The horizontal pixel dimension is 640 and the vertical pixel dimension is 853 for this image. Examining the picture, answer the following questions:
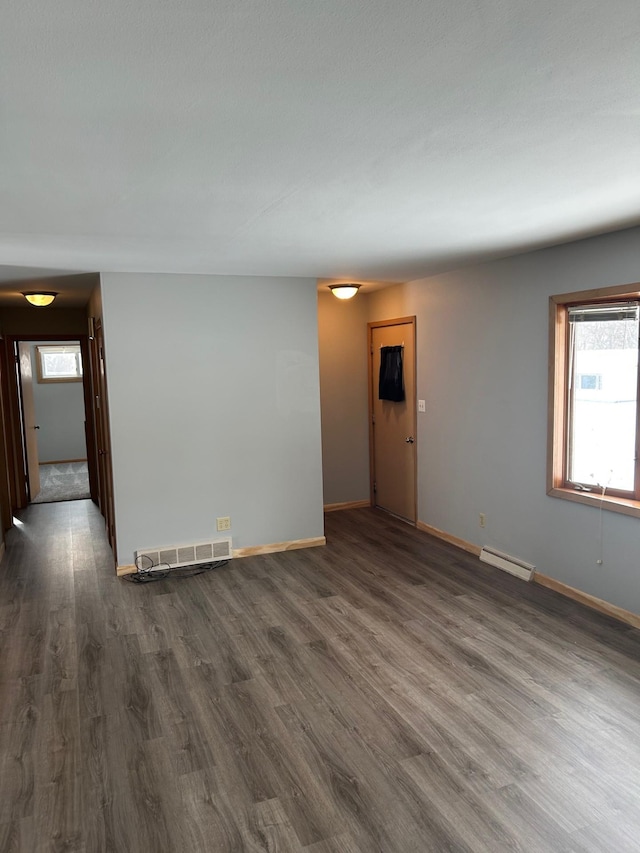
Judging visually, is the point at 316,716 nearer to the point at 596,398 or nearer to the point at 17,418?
the point at 596,398

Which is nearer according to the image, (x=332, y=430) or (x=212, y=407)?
(x=212, y=407)

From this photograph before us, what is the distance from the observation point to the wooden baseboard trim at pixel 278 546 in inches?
209

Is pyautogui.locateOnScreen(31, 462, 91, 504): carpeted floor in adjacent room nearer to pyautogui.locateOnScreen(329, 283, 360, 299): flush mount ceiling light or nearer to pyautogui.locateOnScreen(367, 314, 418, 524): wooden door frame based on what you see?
pyautogui.locateOnScreen(367, 314, 418, 524): wooden door frame

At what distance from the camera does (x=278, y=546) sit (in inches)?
214

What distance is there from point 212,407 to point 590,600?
3.19m

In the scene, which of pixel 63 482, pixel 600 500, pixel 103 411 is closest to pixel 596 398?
pixel 600 500

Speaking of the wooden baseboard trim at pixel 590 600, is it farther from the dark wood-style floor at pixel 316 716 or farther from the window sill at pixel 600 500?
the window sill at pixel 600 500

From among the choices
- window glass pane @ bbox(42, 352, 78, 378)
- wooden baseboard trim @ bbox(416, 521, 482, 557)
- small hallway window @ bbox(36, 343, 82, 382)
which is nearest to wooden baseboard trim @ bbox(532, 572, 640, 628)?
wooden baseboard trim @ bbox(416, 521, 482, 557)

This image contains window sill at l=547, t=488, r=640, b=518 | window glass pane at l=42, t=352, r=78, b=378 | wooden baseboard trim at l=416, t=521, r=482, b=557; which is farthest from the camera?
window glass pane at l=42, t=352, r=78, b=378

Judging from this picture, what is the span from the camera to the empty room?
1578mm

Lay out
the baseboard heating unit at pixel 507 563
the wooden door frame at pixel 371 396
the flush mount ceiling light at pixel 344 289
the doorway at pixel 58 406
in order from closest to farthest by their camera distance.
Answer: the baseboard heating unit at pixel 507 563 < the flush mount ceiling light at pixel 344 289 < the wooden door frame at pixel 371 396 < the doorway at pixel 58 406

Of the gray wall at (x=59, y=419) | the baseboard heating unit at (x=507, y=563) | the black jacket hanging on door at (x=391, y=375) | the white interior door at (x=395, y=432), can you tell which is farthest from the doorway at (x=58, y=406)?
the baseboard heating unit at (x=507, y=563)

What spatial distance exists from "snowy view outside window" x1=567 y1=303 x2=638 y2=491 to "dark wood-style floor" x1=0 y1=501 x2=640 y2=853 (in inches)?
37.2

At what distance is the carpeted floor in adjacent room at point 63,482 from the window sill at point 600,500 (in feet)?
20.0
